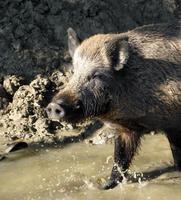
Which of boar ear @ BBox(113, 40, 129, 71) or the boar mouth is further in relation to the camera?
boar ear @ BBox(113, 40, 129, 71)

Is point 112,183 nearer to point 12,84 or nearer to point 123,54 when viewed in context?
point 123,54

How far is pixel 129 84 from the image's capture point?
699 cm

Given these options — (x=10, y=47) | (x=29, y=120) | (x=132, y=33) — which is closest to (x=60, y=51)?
(x=10, y=47)

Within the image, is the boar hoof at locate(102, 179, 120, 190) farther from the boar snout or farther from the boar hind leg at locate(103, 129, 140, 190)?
the boar snout

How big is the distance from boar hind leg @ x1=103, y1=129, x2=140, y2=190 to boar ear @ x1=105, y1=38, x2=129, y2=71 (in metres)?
0.96

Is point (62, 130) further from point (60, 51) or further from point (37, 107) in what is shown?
point (60, 51)

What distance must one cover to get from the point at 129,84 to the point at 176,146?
Answer: 0.98 metres

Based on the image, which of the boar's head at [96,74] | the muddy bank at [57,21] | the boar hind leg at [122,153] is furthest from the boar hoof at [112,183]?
the muddy bank at [57,21]

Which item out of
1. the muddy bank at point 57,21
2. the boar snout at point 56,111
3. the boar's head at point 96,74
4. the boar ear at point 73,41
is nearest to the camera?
the boar snout at point 56,111

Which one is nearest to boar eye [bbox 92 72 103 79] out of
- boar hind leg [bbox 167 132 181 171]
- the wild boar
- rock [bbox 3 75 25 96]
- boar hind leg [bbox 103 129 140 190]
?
the wild boar

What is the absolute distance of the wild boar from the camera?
674cm

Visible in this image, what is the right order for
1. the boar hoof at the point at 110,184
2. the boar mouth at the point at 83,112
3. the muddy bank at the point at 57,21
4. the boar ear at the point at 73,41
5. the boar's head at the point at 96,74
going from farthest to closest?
1. the muddy bank at the point at 57,21
2. the boar hoof at the point at 110,184
3. the boar ear at the point at 73,41
4. the boar's head at the point at 96,74
5. the boar mouth at the point at 83,112

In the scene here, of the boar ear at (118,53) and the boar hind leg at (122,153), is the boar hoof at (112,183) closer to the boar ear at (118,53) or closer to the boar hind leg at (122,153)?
the boar hind leg at (122,153)

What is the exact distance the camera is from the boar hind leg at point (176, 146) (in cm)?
721
